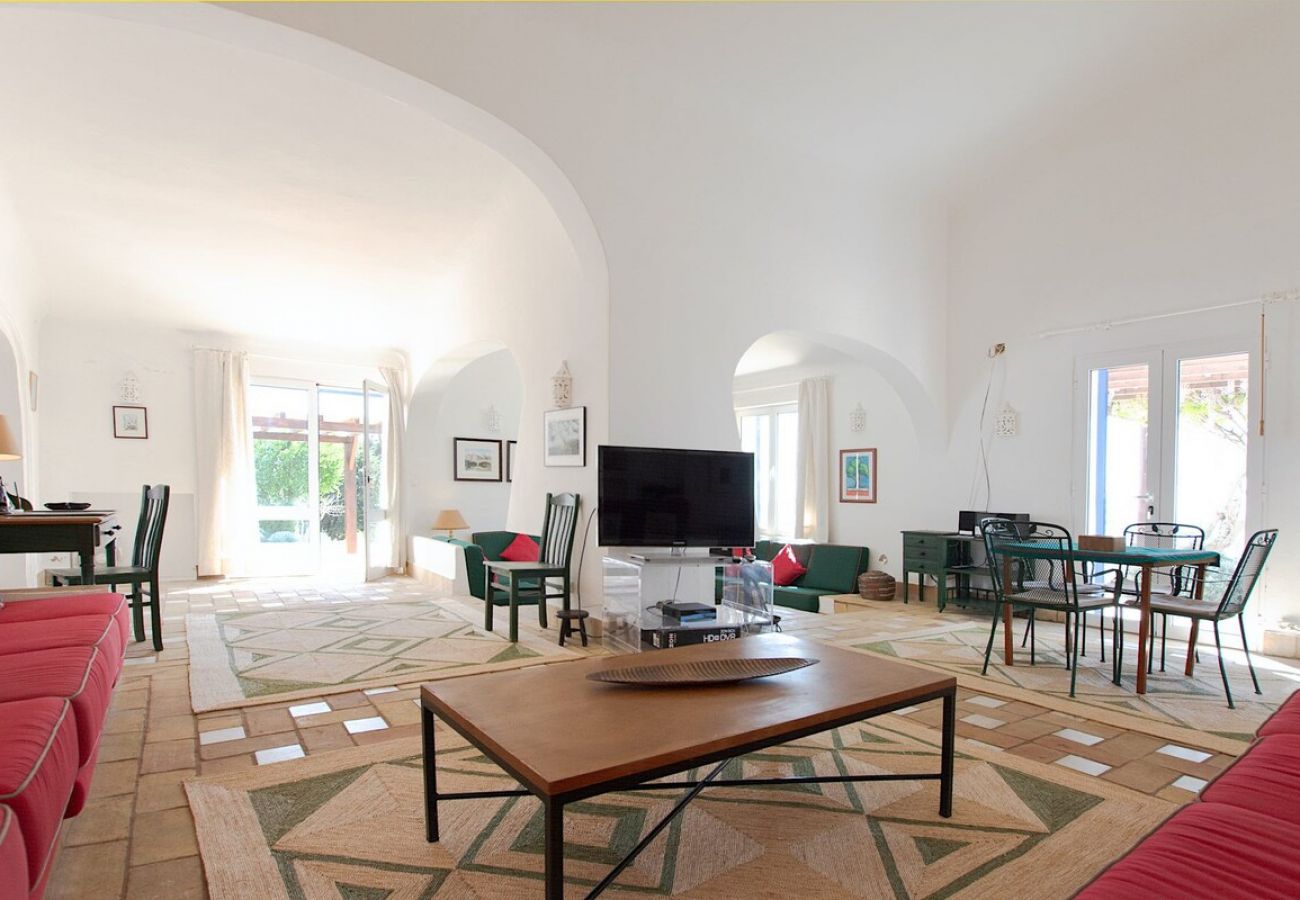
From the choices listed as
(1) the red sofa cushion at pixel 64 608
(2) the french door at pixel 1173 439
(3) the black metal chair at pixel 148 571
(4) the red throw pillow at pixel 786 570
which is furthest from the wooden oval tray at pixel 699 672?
(4) the red throw pillow at pixel 786 570

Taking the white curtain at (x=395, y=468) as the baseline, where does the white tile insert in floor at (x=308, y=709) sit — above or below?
below

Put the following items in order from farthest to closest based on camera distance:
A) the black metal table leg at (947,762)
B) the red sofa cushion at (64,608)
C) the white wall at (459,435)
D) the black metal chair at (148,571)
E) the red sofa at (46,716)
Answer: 1. the white wall at (459,435)
2. the black metal chair at (148,571)
3. the red sofa cushion at (64,608)
4. the black metal table leg at (947,762)
5. the red sofa at (46,716)

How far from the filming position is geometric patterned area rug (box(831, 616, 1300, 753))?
3.22 meters

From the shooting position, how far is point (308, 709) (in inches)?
132

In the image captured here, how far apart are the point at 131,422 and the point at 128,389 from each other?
0.35 meters

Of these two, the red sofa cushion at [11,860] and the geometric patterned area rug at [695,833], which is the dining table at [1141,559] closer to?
the geometric patterned area rug at [695,833]

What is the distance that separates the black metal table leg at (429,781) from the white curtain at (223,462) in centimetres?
707

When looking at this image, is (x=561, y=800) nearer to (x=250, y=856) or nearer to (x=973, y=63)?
(x=250, y=856)

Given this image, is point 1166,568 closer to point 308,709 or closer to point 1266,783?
point 1266,783

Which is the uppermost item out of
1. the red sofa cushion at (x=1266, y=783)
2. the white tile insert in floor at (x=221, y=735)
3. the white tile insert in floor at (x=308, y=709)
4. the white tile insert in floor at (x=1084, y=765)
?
the red sofa cushion at (x=1266, y=783)

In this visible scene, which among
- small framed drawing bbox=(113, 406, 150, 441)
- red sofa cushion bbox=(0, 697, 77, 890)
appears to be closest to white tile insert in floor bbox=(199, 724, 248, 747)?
red sofa cushion bbox=(0, 697, 77, 890)

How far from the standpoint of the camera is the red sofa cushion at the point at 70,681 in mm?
1971

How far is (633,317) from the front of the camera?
4734 millimetres

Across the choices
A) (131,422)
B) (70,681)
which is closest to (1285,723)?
(70,681)
